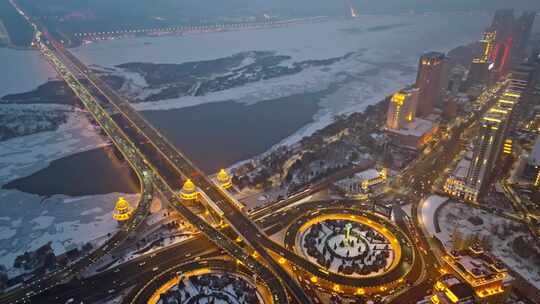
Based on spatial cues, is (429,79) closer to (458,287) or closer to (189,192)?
(458,287)

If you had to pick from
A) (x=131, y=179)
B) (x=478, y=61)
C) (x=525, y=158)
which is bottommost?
(x=131, y=179)

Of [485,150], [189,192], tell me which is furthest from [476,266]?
[189,192]

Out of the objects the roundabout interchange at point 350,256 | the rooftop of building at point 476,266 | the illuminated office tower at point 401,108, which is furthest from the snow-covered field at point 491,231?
the illuminated office tower at point 401,108

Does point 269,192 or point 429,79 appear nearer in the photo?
point 269,192

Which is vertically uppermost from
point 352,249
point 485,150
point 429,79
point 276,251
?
point 429,79

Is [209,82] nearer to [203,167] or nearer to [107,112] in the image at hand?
[107,112]

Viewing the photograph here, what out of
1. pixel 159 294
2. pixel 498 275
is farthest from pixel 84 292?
pixel 498 275
